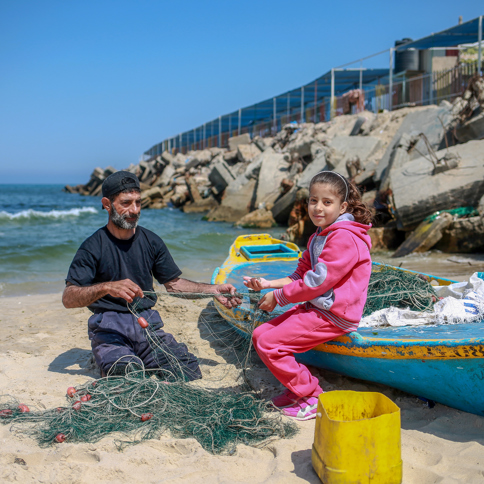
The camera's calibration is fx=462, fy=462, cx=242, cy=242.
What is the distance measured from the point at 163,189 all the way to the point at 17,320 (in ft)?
91.9

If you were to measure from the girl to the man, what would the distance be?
0.73m

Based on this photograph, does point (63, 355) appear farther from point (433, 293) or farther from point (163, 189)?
point (163, 189)

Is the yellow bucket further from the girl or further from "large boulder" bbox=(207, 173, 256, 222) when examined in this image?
"large boulder" bbox=(207, 173, 256, 222)

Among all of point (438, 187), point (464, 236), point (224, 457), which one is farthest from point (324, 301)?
point (438, 187)

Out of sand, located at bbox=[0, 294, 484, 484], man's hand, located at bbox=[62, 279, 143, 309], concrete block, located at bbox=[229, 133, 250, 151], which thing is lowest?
sand, located at bbox=[0, 294, 484, 484]

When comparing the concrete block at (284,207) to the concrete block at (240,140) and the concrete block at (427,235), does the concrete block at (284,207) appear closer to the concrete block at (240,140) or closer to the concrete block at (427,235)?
the concrete block at (427,235)

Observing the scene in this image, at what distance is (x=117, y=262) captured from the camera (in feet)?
12.8

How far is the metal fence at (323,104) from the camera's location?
1955 cm

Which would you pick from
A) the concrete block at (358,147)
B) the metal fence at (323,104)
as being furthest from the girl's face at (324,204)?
the metal fence at (323,104)

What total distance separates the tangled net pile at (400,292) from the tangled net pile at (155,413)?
126 cm

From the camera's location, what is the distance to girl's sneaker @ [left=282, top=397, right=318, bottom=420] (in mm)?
3340

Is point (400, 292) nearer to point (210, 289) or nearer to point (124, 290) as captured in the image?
point (210, 289)

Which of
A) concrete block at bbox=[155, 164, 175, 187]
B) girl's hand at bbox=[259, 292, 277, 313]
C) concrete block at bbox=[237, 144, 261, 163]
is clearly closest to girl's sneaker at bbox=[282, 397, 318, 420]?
girl's hand at bbox=[259, 292, 277, 313]

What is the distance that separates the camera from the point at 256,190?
2097 cm
